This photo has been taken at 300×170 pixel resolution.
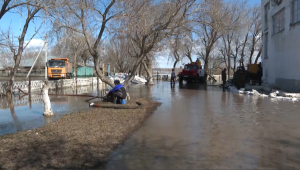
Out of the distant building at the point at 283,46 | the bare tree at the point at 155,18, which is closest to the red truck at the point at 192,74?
the distant building at the point at 283,46

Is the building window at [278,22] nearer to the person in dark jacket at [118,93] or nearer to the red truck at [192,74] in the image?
the red truck at [192,74]

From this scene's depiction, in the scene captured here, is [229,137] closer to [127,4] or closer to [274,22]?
[127,4]

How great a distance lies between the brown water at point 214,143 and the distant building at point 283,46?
8.57 m

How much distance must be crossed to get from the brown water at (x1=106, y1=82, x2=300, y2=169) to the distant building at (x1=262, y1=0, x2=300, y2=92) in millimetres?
8570

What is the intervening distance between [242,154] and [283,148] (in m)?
1.13

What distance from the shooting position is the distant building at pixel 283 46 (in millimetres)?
16947

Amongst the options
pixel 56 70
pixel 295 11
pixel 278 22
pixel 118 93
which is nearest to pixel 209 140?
pixel 118 93

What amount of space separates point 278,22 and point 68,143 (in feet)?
66.3

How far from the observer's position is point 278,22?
21.1 metres

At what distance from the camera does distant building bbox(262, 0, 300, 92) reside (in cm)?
1695

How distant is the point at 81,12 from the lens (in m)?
11.6

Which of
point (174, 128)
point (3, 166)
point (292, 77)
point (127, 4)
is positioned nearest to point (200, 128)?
point (174, 128)

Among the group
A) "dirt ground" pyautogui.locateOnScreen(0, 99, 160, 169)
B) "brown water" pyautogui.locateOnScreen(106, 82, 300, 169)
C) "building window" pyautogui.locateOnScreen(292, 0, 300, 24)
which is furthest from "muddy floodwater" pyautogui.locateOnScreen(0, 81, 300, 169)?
"building window" pyautogui.locateOnScreen(292, 0, 300, 24)

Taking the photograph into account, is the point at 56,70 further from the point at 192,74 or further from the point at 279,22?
the point at 279,22
